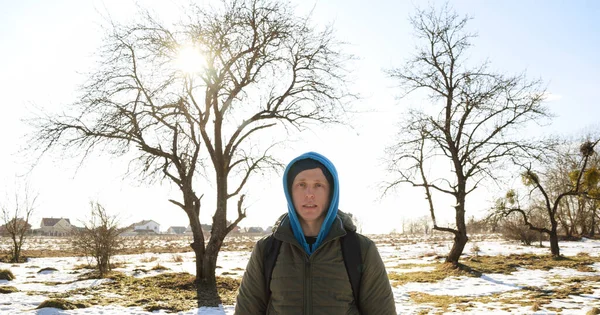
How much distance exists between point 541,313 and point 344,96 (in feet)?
23.8

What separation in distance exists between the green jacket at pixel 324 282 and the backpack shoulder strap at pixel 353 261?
0.02 m

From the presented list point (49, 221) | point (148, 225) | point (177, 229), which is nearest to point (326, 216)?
point (49, 221)

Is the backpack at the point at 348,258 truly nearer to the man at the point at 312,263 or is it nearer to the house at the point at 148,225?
the man at the point at 312,263

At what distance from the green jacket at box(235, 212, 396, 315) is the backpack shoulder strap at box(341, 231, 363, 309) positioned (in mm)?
24

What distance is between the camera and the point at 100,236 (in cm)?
1509

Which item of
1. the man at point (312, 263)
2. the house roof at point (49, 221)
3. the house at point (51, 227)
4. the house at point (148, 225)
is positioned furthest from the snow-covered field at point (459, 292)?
the house at point (148, 225)

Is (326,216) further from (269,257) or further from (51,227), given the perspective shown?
(51,227)

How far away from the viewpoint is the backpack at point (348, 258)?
2232mm

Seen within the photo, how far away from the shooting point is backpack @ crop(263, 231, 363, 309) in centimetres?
223

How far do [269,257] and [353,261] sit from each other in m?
0.51

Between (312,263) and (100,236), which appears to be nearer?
(312,263)

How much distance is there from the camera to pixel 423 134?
16422mm

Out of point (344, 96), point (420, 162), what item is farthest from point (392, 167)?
point (344, 96)

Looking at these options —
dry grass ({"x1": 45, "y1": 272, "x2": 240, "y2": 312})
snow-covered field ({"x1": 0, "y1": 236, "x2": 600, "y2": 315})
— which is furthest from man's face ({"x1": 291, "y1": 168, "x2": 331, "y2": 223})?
dry grass ({"x1": 45, "y1": 272, "x2": 240, "y2": 312})
